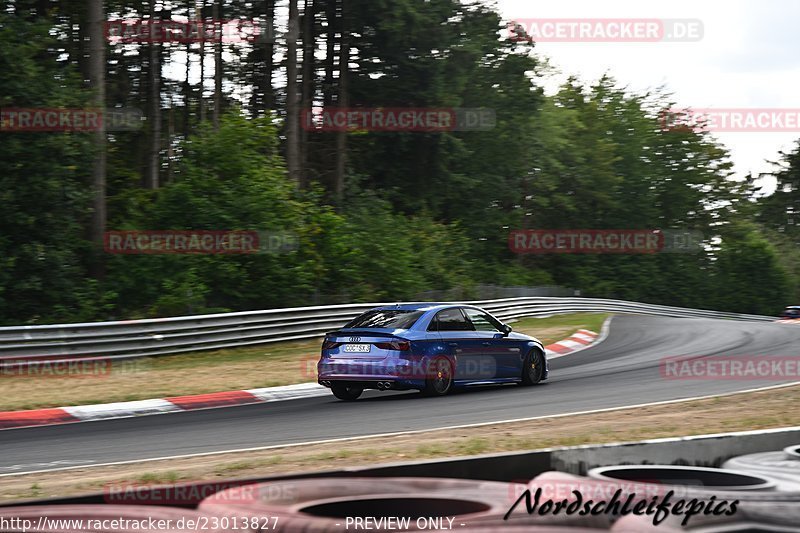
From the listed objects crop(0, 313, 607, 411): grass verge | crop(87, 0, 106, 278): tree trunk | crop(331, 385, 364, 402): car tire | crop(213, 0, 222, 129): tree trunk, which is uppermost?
crop(213, 0, 222, 129): tree trunk

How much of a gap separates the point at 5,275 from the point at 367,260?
13372mm

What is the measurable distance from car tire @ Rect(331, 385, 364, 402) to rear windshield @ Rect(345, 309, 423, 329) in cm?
86

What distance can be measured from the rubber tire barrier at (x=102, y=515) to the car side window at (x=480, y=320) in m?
10.4

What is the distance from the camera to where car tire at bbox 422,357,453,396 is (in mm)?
13656

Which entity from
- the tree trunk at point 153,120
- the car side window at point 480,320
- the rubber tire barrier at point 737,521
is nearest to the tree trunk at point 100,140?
the tree trunk at point 153,120

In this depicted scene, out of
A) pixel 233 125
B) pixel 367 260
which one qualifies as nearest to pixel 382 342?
pixel 233 125

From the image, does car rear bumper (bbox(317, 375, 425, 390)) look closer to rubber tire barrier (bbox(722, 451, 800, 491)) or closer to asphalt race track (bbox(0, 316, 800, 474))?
asphalt race track (bbox(0, 316, 800, 474))

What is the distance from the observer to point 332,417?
11.9m

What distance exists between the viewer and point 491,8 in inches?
2068

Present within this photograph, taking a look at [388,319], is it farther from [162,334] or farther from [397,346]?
[162,334]

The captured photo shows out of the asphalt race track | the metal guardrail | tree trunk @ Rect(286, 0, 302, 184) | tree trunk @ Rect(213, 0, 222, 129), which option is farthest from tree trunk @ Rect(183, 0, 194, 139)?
the asphalt race track

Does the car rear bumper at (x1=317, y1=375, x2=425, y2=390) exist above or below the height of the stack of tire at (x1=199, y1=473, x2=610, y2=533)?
below

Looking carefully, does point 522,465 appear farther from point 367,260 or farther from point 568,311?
point 568,311

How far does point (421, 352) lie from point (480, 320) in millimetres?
1871
